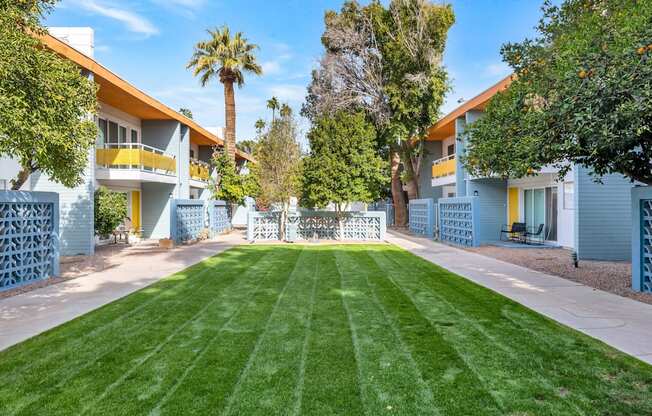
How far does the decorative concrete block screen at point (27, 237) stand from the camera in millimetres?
9472

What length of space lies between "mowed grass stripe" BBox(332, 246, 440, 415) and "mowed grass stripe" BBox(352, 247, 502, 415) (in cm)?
10

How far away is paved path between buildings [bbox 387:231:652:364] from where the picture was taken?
604 centimetres

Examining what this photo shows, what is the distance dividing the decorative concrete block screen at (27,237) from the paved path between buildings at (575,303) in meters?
10.2

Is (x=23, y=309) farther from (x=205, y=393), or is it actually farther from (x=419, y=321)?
(x=419, y=321)

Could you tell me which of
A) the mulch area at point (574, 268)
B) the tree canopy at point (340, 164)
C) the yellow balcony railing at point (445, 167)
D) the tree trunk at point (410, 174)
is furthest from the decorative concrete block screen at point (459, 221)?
the tree trunk at point (410, 174)

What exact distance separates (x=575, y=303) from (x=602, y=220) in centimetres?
802

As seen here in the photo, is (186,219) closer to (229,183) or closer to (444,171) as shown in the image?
(229,183)

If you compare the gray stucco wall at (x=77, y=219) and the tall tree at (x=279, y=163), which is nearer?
the gray stucco wall at (x=77, y=219)

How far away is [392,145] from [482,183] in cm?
823

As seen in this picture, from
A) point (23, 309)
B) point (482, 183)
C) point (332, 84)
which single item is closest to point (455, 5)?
point (332, 84)

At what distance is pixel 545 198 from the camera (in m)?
19.8

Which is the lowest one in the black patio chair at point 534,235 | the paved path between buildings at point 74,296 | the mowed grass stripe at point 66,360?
the mowed grass stripe at point 66,360

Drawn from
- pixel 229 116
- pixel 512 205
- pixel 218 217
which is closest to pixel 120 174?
pixel 218 217

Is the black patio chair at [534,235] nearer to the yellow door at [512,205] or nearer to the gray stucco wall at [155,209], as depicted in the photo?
the yellow door at [512,205]
